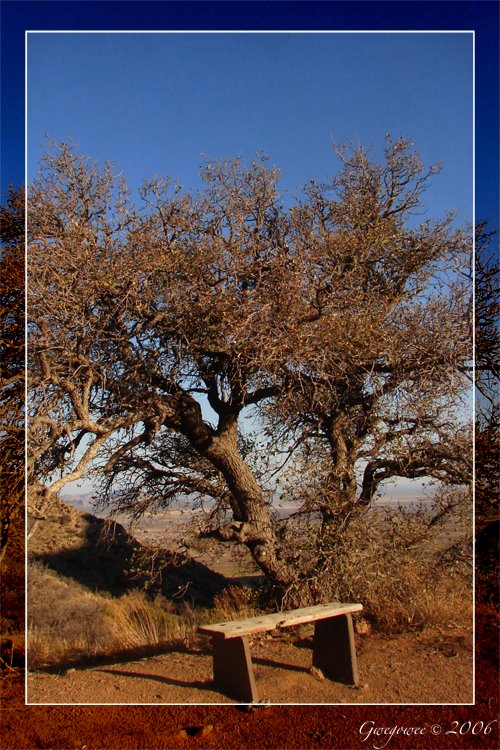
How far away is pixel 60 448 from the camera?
7.04 m

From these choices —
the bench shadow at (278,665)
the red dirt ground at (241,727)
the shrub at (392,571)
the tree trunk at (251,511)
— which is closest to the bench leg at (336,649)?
the bench shadow at (278,665)

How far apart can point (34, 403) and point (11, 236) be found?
7.78ft

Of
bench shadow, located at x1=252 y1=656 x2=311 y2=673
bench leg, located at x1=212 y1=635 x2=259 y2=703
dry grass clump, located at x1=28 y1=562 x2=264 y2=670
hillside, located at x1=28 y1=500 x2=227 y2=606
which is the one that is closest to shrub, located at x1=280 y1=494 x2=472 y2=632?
bench shadow, located at x1=252 y1=656 x2=311 y2=673

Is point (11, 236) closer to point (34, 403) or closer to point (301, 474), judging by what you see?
point (34, 403)

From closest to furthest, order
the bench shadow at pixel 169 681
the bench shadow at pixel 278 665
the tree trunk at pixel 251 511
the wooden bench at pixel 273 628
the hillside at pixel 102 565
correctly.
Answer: the wooden bench at pixel 273 628
the bench shadow at pixel 169 681
the bench shadow at pixel 278 665
the tree trunk at pixel 251 511
the hillside at pixel 102 565

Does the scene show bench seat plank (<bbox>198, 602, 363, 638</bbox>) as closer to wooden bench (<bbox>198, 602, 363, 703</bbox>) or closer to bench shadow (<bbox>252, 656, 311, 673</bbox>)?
wooden bench (<bbox>198, 602, 363, 703</bbox>)

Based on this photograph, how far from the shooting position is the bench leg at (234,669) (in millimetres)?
5520

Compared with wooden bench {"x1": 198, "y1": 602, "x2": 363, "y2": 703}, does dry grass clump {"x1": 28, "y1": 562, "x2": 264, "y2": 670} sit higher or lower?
lower

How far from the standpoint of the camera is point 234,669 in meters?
5.64

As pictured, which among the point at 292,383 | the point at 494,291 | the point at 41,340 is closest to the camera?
the point at 41,340

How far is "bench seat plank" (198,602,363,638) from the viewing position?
5.31 m

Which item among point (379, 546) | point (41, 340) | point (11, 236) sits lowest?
point (379, 546)

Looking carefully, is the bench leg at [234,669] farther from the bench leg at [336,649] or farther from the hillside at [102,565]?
the hillside at [102,565]

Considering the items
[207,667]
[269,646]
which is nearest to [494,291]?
[269,646]
